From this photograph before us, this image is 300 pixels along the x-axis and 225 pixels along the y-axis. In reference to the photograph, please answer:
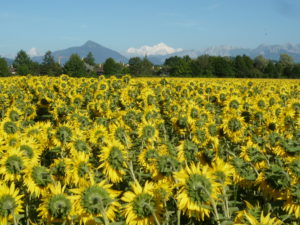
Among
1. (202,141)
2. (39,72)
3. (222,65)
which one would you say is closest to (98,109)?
(202,141)

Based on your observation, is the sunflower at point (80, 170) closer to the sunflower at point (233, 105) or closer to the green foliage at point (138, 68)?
the sunflower at point (233, 105)

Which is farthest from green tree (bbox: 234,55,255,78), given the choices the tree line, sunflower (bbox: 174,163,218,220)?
sunflower (bbox: 174,163,218,220)

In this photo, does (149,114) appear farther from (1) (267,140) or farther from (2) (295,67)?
(2) (295,67)

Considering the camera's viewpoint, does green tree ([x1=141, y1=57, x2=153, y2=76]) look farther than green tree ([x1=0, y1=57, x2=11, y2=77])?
Yes

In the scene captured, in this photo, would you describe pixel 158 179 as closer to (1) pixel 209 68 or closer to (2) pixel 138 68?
(2) pixel 138 68

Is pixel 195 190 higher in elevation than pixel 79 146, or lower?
higher

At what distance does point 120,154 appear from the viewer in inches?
127

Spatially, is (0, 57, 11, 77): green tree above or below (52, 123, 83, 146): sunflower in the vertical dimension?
above

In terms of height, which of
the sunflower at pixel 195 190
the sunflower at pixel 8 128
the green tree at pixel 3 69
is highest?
the green tree at pixel 3 69

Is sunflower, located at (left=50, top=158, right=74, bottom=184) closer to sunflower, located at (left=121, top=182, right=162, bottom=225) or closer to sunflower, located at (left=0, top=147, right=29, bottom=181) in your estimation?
sunflower, located at (left=0, top=147, right=29, bottom=181)

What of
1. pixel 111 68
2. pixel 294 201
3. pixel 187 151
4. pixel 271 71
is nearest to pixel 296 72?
pixel 271 71

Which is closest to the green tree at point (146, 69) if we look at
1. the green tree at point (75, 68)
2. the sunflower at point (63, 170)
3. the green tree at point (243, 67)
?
the green tree at point (243, 67)

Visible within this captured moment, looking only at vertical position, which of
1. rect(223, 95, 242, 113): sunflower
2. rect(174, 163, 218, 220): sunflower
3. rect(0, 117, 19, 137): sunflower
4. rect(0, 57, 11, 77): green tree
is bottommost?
rect(0, 117, 19, 137): sunflower

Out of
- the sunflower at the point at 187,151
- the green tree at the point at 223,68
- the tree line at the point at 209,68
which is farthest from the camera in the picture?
the green tree at the point at 223,68
